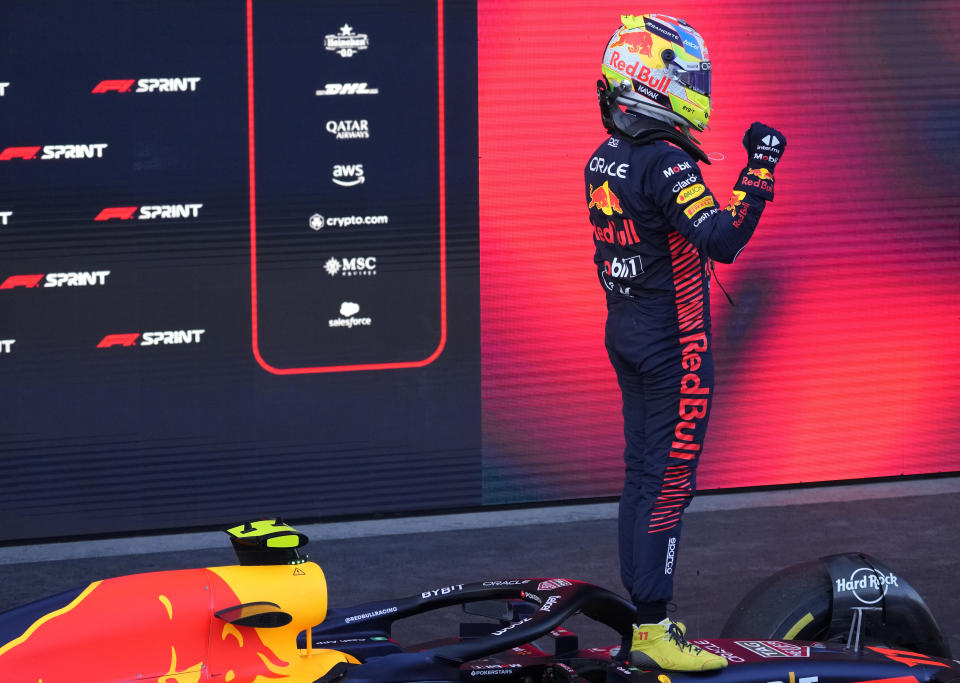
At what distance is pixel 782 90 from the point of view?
6.10 m

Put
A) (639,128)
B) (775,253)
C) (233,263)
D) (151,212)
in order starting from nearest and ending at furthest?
1. (639,128)
2. (151,212)
3. (233,263)
4. (775,253)

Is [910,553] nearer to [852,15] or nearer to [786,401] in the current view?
[786,401]

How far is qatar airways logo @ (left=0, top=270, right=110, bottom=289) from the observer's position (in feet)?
17.9

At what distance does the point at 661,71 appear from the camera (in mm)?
3660

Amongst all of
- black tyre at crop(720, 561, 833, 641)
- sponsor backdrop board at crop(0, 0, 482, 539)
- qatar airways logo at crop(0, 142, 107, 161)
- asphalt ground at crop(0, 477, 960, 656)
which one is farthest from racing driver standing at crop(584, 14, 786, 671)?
qatar airways logo at crop(0, 142, 107, 161)

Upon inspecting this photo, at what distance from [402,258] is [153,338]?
100 cm

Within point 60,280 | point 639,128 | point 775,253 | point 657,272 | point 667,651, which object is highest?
point 639,128

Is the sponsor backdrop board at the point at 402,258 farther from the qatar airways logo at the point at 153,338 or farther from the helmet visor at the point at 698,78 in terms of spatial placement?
the helmet visor at the point at 698,78

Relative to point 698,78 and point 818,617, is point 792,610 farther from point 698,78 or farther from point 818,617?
point 698,78

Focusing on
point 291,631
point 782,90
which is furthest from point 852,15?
point 291,631

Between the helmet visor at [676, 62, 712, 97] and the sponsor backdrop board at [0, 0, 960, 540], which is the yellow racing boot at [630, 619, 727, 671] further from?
the sponsor backdrop board at [0, 0, 960, 540]

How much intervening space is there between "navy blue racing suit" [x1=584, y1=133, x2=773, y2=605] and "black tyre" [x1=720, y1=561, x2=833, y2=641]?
0.35 m

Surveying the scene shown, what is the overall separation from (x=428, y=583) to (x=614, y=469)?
1.28 m

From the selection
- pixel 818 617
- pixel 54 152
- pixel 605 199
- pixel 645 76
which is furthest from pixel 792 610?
pixel 54 152
